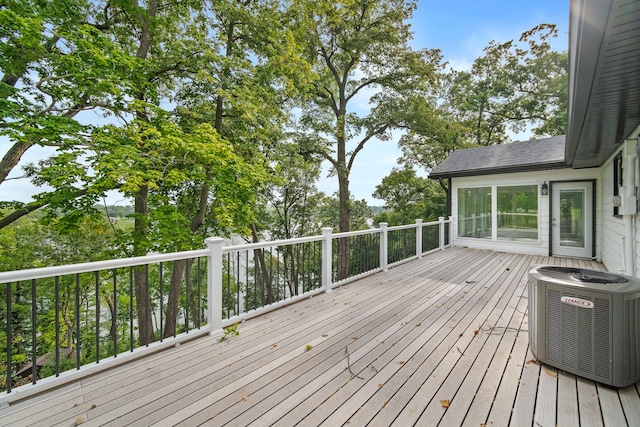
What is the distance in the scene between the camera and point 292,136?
11.8m

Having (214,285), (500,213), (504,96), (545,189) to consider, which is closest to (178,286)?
(214,285)

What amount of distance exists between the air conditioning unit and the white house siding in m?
6.30

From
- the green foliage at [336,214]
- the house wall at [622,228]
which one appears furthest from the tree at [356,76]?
the house wall at [622,228]

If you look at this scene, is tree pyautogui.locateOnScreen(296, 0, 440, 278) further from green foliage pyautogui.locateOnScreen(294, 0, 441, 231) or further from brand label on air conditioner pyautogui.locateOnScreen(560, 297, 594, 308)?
brand label on air conditioner pyautogui.locateOnScreen(560, 297, 594, 308)

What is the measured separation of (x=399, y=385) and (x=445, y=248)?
742 cm

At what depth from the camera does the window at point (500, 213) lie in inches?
310

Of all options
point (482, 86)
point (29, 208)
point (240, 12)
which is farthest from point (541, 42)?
point (29, 208)

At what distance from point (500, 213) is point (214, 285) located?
8.55 meters

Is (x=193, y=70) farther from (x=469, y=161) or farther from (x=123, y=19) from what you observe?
(x=469, y=161)

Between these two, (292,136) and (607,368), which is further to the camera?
(292,136)

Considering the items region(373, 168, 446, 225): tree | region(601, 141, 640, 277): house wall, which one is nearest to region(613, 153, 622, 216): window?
region(601, 141, 640, 277): house wall

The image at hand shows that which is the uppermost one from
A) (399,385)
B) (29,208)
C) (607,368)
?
(29,208)

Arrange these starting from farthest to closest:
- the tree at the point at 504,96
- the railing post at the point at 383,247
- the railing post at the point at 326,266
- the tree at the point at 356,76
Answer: the tree at the point at 504,96 < the tree at the point at 356,76 < the railing post at the point at 383,247 < the railing post at the point at 326,266

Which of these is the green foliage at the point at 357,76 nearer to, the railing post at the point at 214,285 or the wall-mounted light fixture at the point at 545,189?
the wall-mounted light fixture at the point at 545,189
